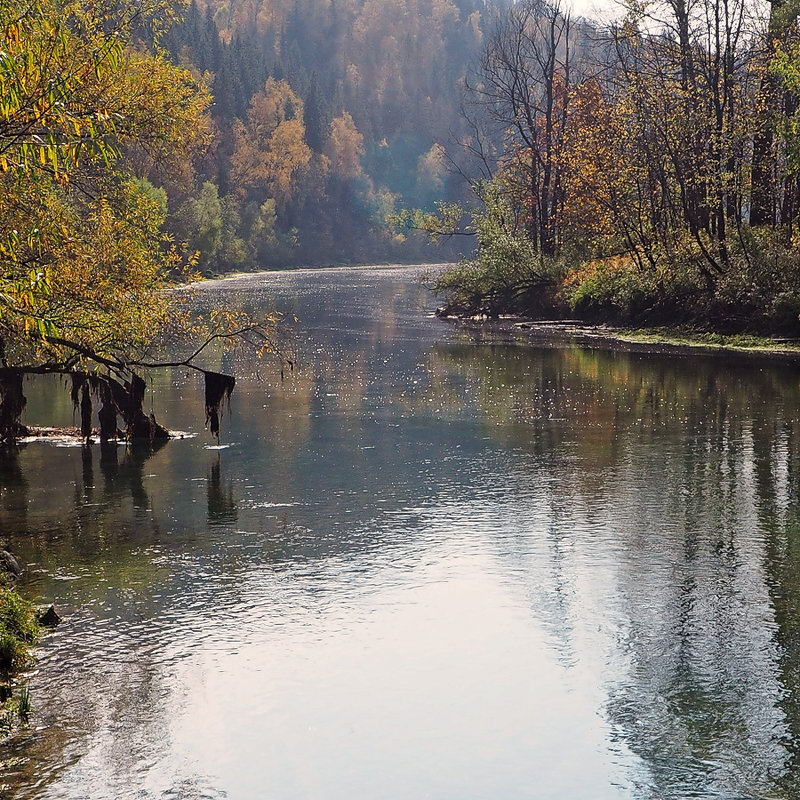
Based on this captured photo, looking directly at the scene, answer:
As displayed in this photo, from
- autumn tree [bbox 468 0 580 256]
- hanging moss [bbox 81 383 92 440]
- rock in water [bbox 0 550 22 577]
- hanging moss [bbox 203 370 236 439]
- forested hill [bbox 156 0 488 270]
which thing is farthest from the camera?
forested hill [bbox 156 0 488 270]

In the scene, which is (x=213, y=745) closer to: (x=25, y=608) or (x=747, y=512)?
(x=25, y=608)

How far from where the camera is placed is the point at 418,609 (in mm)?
13398

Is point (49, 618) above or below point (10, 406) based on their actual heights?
below

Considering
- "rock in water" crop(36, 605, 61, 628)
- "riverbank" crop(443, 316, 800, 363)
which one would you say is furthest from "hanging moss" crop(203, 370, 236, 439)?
"riverbank" crop(443, 316, 800, 363)

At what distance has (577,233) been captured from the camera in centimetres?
6150

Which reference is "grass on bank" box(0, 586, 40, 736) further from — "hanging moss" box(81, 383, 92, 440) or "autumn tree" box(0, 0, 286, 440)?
"hanging moss" box(81, 383, 92, 440)

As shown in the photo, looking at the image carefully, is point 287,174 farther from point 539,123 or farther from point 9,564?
point 9,564

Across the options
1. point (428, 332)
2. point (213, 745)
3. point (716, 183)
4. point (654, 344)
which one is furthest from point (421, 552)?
point (428, 332)

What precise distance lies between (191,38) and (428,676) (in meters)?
167

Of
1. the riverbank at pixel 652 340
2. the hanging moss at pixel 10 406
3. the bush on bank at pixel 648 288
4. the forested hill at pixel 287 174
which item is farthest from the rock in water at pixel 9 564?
the forested hill at pixel 287 174

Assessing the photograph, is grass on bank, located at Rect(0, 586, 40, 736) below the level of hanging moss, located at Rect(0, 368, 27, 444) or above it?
below

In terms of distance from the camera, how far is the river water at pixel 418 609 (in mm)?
9648

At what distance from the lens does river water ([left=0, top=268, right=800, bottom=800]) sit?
9648 mm

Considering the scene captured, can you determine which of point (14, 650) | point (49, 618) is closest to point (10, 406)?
point (49, 618)
